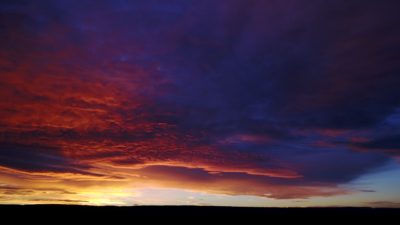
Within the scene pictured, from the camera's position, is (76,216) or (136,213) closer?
(76,216)

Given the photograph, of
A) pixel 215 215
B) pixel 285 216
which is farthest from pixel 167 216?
pixel 285 216

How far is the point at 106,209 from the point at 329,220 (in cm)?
1286

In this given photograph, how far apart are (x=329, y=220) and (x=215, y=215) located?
22.3 feet

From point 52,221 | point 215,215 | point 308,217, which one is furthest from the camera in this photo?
point 308,217

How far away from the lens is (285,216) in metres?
20.4

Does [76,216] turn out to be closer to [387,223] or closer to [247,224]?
[247,224]

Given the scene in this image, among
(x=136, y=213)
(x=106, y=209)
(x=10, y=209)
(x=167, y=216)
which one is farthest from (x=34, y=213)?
(x=167, y=216)

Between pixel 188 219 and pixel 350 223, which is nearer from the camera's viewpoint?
pixel 188 219

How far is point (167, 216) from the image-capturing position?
17.8 m

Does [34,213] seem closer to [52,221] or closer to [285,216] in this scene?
[52,221]

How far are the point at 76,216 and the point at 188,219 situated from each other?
5539 millimetres

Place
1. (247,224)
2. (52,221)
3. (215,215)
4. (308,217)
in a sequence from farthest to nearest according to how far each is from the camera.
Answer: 1. (308,217)
2. (215,215)
3. (247,224)
4. (52,221)

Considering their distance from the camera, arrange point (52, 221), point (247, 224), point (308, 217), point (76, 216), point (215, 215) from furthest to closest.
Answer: point (308, 217) → point (215, 215) → point (247, 224) → point (76, 216) → point (52, 221)

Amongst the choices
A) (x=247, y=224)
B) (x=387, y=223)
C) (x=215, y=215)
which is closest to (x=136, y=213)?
(x=215, y=215)
